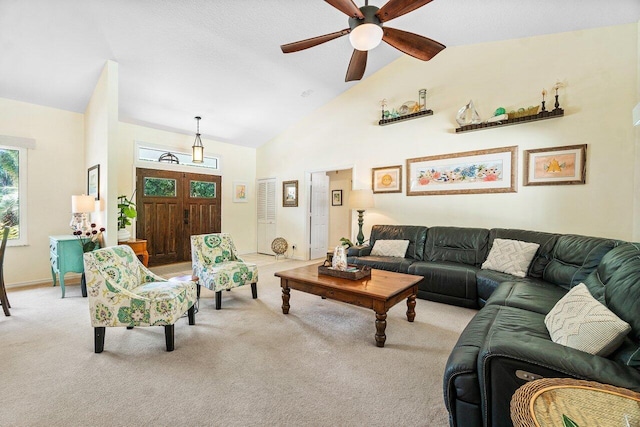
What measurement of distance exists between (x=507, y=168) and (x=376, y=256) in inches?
82.8

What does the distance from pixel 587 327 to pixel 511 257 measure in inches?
81.9

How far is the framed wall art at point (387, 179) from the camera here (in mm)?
4793

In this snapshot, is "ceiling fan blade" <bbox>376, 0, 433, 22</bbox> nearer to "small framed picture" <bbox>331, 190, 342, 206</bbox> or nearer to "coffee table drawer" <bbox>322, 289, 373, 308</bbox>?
"coffee table drawer" <bbox>322, 289, 373, 308</bbox>

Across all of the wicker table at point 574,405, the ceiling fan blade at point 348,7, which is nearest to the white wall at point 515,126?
the ceiling fan blade at point 348,7

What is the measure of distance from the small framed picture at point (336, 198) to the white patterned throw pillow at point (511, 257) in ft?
14.9

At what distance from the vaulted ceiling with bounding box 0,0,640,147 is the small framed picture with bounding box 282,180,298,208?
2.02m

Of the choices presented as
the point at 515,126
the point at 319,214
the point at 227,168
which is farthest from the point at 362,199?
the point at 227,168

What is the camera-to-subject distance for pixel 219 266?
11.1 ft

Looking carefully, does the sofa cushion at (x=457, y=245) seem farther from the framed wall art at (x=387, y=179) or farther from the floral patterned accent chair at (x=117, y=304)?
the floral patterned accent chair at (x=117, y=304)

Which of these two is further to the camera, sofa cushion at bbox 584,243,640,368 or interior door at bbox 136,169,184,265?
interior door at bbox 136,169,184,265

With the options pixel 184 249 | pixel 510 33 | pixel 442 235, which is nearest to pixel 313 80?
pixel 510 33

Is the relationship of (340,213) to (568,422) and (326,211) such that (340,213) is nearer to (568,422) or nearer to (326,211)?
(326,211)

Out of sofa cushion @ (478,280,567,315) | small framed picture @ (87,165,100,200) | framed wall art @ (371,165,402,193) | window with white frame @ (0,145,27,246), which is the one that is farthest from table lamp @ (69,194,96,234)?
sofa cushion @ (478,280,567,315)

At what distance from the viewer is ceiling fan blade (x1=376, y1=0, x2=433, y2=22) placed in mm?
2072
